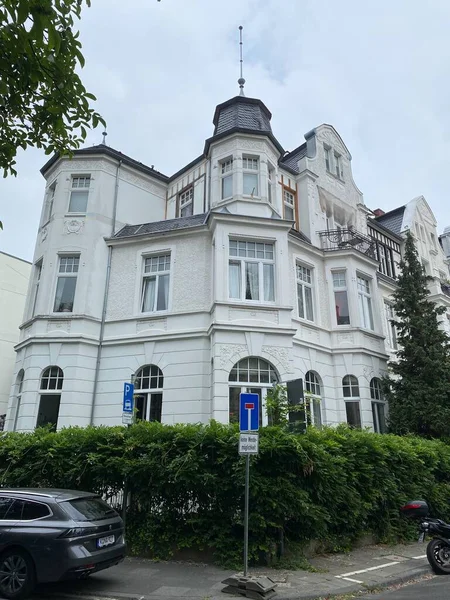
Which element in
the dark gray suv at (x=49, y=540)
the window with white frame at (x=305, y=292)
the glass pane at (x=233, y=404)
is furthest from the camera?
the window with white frame at (x=305, y=292)

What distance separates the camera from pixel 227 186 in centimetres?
1814

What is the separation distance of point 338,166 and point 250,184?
272 inches

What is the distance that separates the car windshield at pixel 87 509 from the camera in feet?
21.9

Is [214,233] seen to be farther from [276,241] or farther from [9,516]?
[9,516]

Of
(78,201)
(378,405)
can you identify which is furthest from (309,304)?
(78,201)

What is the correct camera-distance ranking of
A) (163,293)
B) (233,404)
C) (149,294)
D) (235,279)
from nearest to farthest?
(233,404) → (235,279) → (163,293) → (149,294)

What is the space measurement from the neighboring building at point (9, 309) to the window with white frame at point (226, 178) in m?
18.8

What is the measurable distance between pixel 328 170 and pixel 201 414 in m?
13.6

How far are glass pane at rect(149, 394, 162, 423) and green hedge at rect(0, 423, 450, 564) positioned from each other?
17.6 ft

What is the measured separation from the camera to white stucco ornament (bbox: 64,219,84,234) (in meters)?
17.3

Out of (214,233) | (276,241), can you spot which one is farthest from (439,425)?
(214,233)

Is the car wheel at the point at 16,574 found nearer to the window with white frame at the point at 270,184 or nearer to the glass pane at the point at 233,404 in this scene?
the glass pane at the point at 233,404

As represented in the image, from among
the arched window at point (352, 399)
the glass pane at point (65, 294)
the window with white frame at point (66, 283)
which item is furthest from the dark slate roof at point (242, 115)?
the arched window at point (352, 399)

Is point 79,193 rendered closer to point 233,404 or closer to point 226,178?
point 226,178
